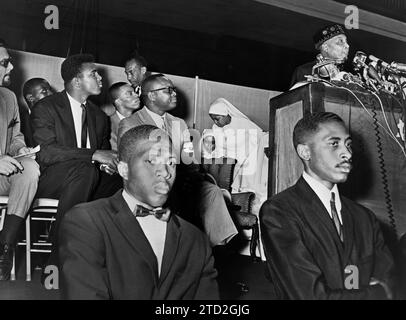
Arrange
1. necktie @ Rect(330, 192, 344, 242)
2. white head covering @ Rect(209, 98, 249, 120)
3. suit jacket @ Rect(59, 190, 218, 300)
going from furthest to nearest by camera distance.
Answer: white head covering @ Rect(209, 98, 249, 120), necktie @ Rect(330, 192, 344, 242), suit jacket @ Rect(59, 190, 218, 300)

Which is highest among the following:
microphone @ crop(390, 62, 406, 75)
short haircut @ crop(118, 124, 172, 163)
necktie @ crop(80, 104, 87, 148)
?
microphone @ crop(390, 62, 406, 75)

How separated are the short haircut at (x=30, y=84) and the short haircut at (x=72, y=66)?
6.0 inches

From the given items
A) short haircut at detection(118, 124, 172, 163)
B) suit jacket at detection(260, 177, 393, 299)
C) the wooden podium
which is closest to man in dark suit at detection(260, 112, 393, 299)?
suit jacket at detection(260, 177, 393, 299)

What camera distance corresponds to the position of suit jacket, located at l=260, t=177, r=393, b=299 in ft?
7.05

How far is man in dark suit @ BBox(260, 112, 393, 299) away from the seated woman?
2.29 ft

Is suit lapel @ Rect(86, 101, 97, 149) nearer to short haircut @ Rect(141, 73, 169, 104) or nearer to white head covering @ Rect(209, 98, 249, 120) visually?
short haircut @ Rect(141, 73, 169, 104)

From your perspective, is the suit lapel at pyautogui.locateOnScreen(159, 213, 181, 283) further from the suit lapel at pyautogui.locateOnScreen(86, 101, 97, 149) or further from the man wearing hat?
the man wearing hat

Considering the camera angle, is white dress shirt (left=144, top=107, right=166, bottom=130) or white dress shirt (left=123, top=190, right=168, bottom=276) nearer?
white dress shirt (left=123, top=190, right=168, bottom=276)

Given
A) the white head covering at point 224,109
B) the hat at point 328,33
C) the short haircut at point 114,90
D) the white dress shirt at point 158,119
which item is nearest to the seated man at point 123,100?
the short haircut at point 114,90

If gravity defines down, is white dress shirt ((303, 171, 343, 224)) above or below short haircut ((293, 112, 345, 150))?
below

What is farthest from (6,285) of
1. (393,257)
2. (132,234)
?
(393,257)

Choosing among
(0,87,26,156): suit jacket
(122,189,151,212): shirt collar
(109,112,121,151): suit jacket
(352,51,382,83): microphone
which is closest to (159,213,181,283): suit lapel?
(122,189,151,212): shirt collar

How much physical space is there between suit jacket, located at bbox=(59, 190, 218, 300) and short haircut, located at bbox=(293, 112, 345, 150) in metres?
0.72

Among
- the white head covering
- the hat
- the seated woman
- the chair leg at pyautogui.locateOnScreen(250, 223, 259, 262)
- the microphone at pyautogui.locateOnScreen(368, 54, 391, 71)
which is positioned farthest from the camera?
the white head covering
